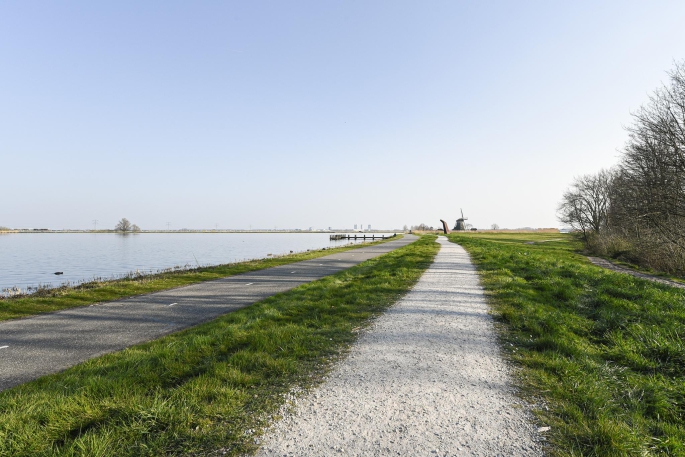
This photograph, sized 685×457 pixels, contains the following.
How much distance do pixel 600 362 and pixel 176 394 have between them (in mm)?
5746

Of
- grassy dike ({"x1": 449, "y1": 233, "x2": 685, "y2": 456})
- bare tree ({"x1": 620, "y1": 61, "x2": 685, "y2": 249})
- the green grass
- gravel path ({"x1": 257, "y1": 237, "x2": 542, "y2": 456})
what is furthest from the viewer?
bare tree ({"x1": 620, "y1": 61, "x2": 685, "y2": 249})

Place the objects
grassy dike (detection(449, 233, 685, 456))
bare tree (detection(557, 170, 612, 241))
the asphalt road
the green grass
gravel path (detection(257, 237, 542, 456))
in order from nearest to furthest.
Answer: gravel path (detection(257, 237, 542, 456)), grassy dike (detection(449, 233, 685, 456)), the asphalt road, the green grass, bare tree (detection(557, 170, 612, 241))

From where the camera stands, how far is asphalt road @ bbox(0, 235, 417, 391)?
573 cm

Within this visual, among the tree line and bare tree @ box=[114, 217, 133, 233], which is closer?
the tree line

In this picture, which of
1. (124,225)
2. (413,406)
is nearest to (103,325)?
(413,406)

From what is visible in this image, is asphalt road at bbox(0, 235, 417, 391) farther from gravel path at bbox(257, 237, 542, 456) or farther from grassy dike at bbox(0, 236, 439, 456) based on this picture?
gravel path at bbox(257, 237, 542, 456)

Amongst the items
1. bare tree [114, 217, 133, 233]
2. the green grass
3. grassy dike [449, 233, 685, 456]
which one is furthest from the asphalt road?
bare tree [114, 217, 133, 233]

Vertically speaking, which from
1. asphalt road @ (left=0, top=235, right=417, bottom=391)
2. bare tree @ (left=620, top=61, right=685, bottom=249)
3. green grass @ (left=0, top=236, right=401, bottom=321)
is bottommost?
asphalt road @ (left=0, top=235, right=417, bottom=391)

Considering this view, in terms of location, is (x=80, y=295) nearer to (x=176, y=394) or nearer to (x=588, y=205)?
(x=176, y=394)

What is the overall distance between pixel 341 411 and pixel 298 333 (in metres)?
2.75

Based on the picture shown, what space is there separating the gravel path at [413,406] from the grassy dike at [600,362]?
0.37 meters

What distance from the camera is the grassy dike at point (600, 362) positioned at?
2.92m

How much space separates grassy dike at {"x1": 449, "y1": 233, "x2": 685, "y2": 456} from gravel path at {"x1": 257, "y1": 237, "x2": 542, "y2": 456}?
1.20 ft

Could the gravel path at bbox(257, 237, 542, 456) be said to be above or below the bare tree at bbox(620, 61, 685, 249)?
below
